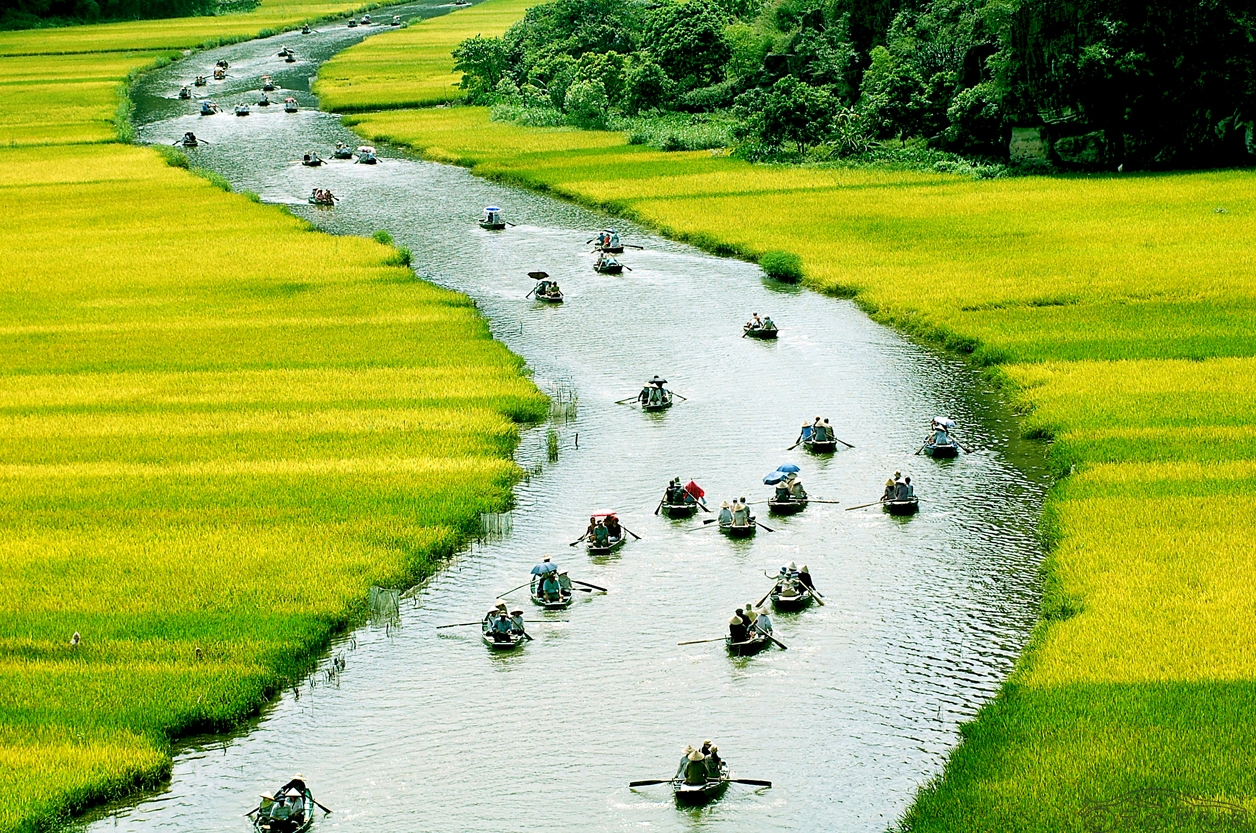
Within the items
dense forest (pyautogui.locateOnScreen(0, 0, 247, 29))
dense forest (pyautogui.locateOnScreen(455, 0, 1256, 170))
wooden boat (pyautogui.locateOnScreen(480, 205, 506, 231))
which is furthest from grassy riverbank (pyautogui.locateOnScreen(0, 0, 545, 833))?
dense forest (pyautogui.locateOnScreen(0, 0, 247, 29))

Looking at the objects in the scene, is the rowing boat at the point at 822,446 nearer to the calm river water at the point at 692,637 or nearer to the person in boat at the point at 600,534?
the calm river water at the point at 692,637

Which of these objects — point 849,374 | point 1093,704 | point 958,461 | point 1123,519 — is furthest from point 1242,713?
point 849,374

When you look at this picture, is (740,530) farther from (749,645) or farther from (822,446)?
(822,446)

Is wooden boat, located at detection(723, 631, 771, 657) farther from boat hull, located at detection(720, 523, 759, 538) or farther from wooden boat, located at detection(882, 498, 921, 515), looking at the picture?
wooden boat, located at detection(882, 498, 921, 515)

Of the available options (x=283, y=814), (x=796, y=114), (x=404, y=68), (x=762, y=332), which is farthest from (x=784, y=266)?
(x=404, y=68)

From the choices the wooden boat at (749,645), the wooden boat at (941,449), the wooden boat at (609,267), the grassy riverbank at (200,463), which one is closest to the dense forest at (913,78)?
the wooden boat at (609,267)
